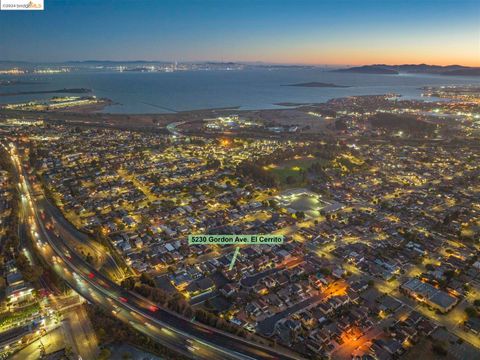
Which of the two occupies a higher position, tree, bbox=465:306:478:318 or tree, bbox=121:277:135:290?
tree, bbox=121:277:135:290

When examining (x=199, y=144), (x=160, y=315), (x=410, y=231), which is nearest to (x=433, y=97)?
(x=199, y=144)

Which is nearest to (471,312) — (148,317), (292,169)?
(148,317)

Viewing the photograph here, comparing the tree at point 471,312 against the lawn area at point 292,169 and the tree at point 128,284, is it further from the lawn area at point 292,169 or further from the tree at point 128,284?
the lawn area at point 292,169

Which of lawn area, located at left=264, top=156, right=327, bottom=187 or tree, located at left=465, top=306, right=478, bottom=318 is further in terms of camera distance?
lawn area, located at left=264, top=156, right=327, bottom=187

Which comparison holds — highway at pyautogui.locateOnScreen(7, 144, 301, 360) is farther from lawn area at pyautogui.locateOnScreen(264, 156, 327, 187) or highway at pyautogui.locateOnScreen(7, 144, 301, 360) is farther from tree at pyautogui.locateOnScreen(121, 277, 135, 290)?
Result: lawn area at pyautogui.locateOnScreen(264, 156, 327, 187)

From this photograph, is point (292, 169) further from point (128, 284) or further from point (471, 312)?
point (128, 284)

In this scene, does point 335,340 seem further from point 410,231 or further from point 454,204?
point 454,204

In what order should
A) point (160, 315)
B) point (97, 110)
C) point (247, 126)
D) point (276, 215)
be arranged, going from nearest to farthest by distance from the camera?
point (160, 315) < point (276, 215) < point (247, 126) < point (97, 110)

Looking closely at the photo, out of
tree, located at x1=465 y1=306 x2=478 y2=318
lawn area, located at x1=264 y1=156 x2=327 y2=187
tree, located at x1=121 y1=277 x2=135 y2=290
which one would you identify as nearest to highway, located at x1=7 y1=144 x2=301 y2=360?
tree, located at x1=121 y1=277 x2=135 y2=290

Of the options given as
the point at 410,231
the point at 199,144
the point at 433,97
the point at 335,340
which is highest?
the point at 433,97
